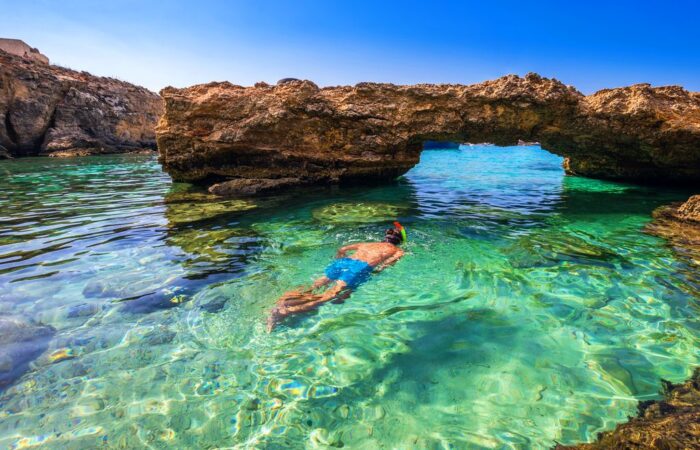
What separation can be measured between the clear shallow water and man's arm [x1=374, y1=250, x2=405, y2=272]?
0.12m

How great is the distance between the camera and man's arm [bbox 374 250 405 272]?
4.88 m

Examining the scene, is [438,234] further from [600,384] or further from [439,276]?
[600,384]

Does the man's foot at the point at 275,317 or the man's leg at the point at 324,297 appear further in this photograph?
the man's leg at the point at 324,297

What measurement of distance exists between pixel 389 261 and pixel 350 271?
2.74 feet

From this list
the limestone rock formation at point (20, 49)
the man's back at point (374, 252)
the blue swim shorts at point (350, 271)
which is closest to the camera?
the blue swim shorts at point (350, 271)

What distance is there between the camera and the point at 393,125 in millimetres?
10719

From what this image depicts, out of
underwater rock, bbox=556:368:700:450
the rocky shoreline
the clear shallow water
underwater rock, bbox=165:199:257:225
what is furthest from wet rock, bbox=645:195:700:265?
underwater rock, bbox=165:199:257:225

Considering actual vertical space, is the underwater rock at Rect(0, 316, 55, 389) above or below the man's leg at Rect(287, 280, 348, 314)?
below

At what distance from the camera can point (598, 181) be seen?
14.1 metres

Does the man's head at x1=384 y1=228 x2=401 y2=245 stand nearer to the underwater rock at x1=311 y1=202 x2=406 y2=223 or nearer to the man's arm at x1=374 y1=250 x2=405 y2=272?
the man's arm at x1=374 y1=250 x2=405 y2=272

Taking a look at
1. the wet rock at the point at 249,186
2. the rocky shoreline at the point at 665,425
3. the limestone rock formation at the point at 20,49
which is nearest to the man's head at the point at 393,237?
the rocky shoreline at the point at 665,425

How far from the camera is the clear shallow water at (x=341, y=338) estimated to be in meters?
2.32

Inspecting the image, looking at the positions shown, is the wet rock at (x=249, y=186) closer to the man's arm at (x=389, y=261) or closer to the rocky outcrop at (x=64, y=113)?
the man's arm at (x=389, y=261)

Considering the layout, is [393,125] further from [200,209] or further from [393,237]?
[200,209]
